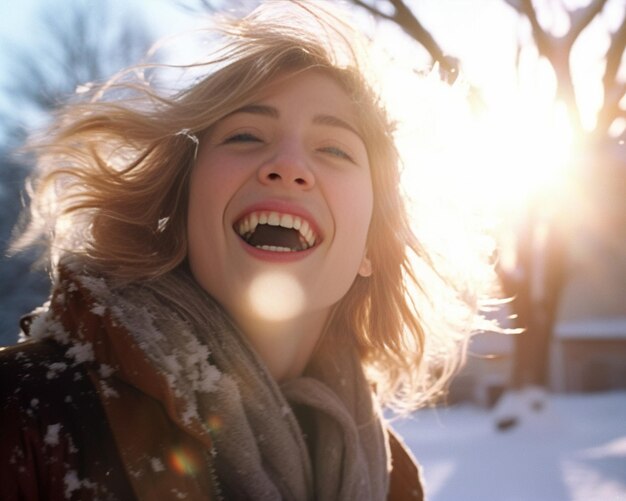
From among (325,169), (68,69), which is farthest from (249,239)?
(68,69)

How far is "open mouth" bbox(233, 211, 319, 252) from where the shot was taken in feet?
4.92

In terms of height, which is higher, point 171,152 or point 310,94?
point 310,94

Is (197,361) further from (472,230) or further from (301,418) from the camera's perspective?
(472,230)

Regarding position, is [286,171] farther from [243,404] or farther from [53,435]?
[53,435]

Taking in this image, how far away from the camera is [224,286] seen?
4.98 feet

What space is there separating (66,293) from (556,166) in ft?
19.3

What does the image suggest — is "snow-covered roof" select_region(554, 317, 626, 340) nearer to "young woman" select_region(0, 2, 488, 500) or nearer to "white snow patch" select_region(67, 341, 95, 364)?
"young woman" select_region(0, 2, 488, 500)

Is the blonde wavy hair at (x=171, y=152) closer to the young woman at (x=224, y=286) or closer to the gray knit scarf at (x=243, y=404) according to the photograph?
the young woman at (x=224, y=286)

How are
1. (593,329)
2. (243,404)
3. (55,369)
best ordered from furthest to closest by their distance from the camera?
(593,329) → (243,404) → (55,369)

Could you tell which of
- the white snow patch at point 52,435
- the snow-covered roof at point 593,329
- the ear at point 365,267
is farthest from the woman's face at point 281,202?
the snow-covered roof at point 593,329

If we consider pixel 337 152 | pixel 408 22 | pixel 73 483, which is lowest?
pixel 73 483

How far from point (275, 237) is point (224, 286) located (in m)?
0.18

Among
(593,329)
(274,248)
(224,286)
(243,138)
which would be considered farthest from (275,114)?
(593,329)

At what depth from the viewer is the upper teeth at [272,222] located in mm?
1497
